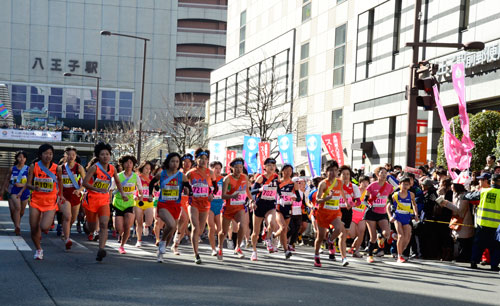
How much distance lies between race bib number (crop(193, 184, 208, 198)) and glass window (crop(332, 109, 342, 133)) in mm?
23236

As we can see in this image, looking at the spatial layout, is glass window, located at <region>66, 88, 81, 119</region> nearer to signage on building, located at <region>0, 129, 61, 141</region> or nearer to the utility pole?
signage on building, located at <region>0, 129, 61, 141</region>

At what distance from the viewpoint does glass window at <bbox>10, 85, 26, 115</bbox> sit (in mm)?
81625

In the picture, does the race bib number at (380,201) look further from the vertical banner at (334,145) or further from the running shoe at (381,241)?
the vertical banner at (334,145)

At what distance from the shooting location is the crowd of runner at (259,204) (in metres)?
12.2

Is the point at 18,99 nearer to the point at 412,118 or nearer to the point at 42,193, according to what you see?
the point at 412,118

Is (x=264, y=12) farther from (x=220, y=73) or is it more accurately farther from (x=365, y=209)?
(x=365, y=209)

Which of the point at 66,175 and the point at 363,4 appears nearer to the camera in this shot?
the point at 66,175

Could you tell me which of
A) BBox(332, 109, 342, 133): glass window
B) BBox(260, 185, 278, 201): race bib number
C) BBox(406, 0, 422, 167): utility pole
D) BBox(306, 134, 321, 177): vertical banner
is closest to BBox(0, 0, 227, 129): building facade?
BBox(332, 109, 342, 133): glass window

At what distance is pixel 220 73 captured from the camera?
188 ft

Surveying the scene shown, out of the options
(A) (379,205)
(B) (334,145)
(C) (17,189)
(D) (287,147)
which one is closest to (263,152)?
(D) (287,147)

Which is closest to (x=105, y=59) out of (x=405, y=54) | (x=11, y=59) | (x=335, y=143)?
(x=11, y=59)

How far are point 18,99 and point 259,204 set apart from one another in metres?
73.6

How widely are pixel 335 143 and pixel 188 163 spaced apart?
892cm

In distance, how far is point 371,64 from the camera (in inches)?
1273
